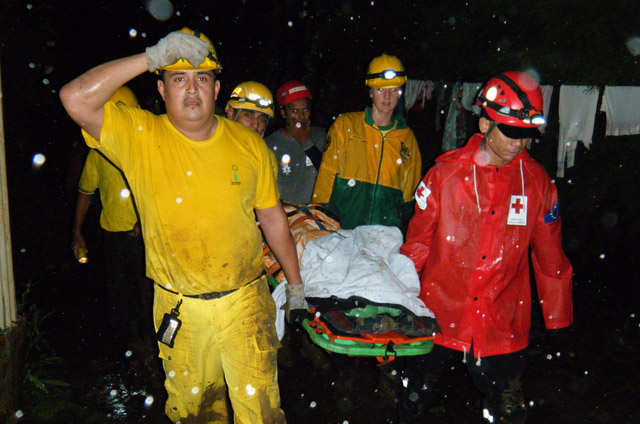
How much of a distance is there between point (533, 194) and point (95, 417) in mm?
4157

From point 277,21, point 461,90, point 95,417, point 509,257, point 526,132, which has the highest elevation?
point 277,21

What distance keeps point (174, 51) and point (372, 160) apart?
2600mm

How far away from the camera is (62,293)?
7977 mm

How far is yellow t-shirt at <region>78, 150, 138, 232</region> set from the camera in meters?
5.20

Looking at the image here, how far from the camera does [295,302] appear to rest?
355 cm

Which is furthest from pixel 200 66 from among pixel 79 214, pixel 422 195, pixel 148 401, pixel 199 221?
pixel 148 401

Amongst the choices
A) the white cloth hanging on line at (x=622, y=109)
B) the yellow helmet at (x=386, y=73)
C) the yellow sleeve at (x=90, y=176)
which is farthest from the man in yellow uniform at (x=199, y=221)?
the white cloth hanging on line at (x=622, y=109)

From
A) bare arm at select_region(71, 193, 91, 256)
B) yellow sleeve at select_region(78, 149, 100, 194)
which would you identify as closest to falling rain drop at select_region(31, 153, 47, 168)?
bare arm at select_region(71, 193, 91, 256)

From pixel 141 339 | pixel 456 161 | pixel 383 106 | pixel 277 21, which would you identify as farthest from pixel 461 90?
pixel 277 21

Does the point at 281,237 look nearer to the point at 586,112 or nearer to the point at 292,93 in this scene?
the point at 292,93

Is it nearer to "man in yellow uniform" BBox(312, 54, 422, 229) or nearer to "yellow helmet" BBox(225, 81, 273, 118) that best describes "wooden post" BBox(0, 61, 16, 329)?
"yellow helmet" BBox(225, 81, 273, 118)

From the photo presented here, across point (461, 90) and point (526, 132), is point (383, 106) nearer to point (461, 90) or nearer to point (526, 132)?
point (526, 132)

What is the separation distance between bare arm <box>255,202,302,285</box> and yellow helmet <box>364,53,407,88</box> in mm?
2045

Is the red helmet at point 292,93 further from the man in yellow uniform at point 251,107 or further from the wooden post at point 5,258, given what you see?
the wooden post at point 5,258
